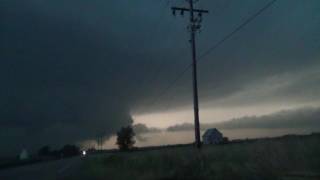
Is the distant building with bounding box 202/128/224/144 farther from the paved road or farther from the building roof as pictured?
the paved road

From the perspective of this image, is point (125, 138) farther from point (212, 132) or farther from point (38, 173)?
point (38, 173)

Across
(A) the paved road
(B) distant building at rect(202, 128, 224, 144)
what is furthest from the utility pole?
(B) distant building at rect(202, 128, 224, 144)

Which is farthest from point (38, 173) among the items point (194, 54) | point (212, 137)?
point (212, 137)

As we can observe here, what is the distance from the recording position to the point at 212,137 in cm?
Answer: 9256

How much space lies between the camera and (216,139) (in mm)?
92625

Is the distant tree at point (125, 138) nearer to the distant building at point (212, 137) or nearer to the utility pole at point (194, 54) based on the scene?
the distant building at point (212, 137)

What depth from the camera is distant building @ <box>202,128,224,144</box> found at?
301 feet

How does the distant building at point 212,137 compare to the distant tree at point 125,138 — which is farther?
the distant tree at point 125,138

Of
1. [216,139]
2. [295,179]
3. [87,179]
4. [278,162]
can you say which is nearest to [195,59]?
[87,179]

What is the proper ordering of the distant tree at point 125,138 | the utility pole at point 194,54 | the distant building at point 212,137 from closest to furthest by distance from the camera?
the utility pole at point 194,54, the distant building at point 212,137, the distant tree at point 125,138

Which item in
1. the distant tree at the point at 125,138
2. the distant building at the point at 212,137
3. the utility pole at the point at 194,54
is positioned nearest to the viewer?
the utility pole at the point at 194,54

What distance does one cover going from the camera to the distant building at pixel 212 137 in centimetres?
9162

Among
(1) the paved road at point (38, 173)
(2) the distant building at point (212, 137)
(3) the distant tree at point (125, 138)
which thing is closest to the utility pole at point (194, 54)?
(1) the paved road at point (38, 173)

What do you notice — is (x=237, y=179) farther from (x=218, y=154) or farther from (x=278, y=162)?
(x=218, y=154)
